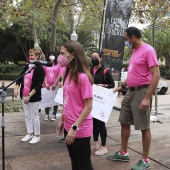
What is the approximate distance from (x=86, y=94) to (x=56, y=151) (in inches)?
91.7

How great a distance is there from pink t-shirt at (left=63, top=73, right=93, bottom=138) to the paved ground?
4.81 feet

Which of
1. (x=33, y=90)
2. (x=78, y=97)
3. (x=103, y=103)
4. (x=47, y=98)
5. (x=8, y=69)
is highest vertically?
(x=78, y=97)

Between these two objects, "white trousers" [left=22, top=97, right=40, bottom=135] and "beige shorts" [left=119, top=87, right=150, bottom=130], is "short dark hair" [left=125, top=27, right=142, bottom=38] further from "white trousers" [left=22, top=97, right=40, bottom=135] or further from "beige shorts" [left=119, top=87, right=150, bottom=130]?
"white trousers" [left=22, top=97, right=40, bottom=135]

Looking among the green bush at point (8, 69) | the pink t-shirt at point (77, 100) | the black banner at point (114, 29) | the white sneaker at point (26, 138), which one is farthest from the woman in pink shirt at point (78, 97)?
the green bush at point (8, 69)

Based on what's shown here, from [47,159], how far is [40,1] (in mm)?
7362

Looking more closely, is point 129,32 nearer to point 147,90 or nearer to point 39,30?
point 147,90

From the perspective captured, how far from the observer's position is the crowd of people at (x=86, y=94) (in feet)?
8.64

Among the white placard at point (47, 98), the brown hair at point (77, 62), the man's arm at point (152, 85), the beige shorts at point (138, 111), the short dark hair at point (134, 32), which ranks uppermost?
the short dark hair at point (134, 32)

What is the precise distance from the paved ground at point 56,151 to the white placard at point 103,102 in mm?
619

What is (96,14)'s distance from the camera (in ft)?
36.6

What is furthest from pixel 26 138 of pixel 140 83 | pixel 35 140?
pixel 140 83

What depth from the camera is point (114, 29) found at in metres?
7.39

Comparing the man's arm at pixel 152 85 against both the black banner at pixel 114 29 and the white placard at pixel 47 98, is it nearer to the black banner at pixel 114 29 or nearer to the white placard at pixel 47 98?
the white placard at pixel 47 98

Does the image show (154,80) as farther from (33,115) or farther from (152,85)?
(33,115)
